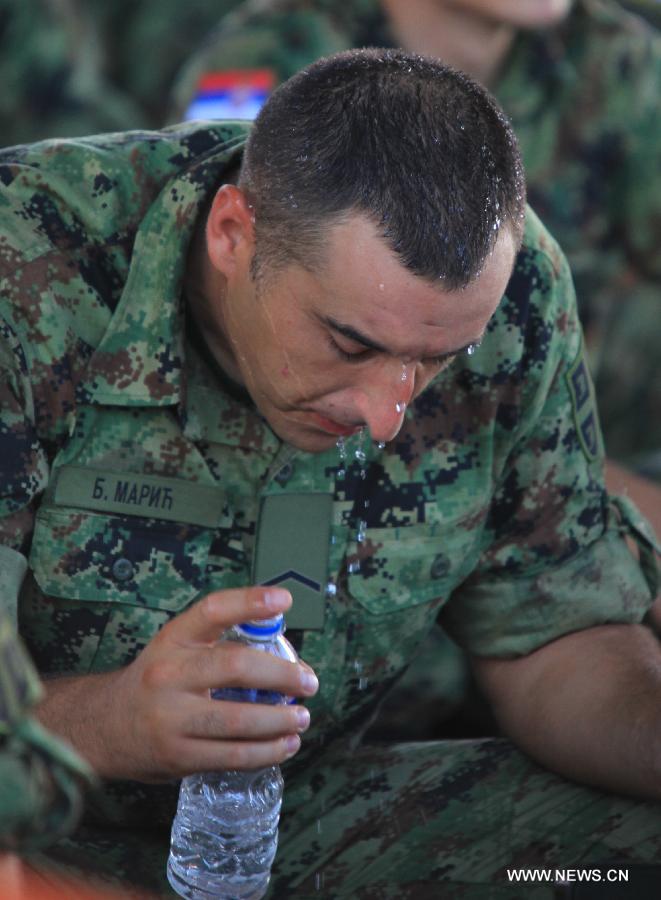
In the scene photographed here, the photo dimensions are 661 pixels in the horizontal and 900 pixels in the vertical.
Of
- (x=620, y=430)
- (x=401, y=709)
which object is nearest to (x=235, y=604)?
(x=401, y=709)

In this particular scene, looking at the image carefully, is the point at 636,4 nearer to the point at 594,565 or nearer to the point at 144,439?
the point at 594,565

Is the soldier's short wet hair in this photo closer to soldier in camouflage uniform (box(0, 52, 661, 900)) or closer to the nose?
soldier in camouflage uniform (box(0, 52, 661, 900))

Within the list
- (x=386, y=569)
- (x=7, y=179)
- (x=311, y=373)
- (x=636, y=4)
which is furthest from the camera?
(x=636, y=4)

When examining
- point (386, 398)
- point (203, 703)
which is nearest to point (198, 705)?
point (203, 703)

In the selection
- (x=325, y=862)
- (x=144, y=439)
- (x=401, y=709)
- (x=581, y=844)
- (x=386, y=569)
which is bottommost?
(x=401, y=709)

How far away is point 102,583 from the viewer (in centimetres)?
230

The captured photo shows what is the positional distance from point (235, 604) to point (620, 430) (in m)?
2.88

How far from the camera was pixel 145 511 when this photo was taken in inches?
91.3

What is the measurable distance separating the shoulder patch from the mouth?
53 centimetres

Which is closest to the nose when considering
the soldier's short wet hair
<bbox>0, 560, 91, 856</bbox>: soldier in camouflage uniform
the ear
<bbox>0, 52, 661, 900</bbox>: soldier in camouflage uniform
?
<bbox>0, 52, 661, 900</bbox>: soldier in camouflage uniform

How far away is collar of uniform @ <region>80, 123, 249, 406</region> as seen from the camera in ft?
7.48

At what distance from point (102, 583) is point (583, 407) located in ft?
2.83

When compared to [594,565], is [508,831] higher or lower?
lower

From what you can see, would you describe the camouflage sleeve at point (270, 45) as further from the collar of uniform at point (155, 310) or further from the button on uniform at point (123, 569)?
the button on uniform at point (123, 569)
